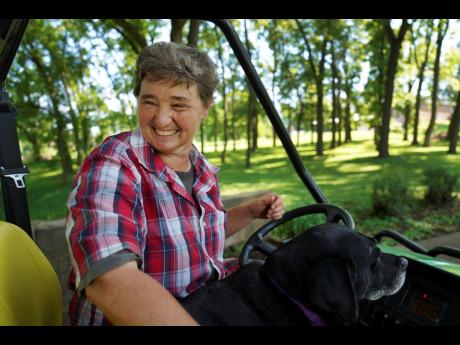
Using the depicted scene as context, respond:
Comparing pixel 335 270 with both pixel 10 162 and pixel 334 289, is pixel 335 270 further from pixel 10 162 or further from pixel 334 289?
pixel 10 162

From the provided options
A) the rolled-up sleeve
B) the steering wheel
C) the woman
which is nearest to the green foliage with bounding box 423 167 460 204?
the steering wheel

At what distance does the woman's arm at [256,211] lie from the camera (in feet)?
6.55

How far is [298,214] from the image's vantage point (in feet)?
6.65

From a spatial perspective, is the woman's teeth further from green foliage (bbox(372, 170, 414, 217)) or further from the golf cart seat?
green foliage (bbox(372, 170, 414, 217))

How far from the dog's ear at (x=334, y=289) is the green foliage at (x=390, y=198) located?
16.2ft

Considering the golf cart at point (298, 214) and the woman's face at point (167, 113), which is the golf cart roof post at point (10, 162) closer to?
the golf cart at point (298, 214)

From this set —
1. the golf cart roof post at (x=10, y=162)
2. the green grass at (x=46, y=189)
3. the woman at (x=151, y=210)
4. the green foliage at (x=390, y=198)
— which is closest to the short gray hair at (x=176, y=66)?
the woman at (x=151, y=210)

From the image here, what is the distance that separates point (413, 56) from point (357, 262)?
59.5ft

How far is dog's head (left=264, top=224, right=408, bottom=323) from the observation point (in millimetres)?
1191

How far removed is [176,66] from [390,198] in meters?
5.16

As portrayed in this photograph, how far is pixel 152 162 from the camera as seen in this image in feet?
4.50

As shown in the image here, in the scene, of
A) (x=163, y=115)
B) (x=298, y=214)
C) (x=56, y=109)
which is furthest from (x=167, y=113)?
(x=56, y=109)

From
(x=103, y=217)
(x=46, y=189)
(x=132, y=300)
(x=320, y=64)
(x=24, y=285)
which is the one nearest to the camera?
(x=132, y=300)
